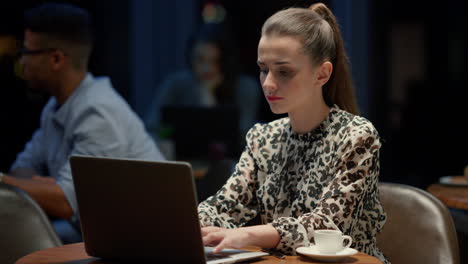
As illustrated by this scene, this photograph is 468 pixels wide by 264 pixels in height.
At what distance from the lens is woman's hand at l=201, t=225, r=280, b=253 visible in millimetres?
1739

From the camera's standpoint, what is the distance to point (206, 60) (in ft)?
20.2

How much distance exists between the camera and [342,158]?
1938 mm

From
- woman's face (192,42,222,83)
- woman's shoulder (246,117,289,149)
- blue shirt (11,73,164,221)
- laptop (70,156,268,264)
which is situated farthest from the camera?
woman's face (192,42,222,83)

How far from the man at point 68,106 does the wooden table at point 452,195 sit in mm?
1254

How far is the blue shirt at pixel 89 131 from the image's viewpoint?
10.4ft

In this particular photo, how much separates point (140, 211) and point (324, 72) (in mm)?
692

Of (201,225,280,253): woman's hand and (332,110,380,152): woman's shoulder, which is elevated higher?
(332,110,380,152): woman's shoulder

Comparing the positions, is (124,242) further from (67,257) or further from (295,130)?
(295,130)

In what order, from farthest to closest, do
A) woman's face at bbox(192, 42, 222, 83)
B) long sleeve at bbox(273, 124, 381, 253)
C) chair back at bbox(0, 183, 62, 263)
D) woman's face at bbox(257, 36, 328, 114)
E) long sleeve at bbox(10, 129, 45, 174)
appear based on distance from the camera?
woman's face at bbox(192, 42, 222, 83)
long sleeve at bbox(10, 129, 45, 174)
chair back at bbox(0, 183, 62, 263)
woman's face at bbox(257, 36, 328, 114)
long sleeve at bbox(273, 124, 381, 253)

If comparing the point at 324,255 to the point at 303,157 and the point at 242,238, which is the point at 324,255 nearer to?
the point at 242,238

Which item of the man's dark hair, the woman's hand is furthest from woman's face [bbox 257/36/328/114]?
the man's dark hair

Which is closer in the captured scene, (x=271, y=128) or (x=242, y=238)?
(x=242, y=238)

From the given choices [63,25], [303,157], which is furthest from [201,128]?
[303,157]

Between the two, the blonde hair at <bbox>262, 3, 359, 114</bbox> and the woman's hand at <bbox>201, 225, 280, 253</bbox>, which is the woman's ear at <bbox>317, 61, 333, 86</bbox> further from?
the woman's hand at <bbox>201, 225, 280, 253</bbox>
